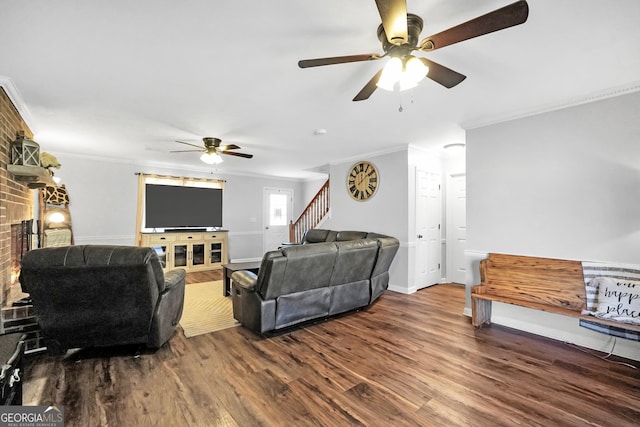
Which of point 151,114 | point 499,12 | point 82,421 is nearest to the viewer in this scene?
point 499,12

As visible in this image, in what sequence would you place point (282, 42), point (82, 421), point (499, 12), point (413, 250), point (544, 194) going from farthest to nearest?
point (413, 250) → point (544, 194) → point (282, 42) → point (82, 421) → point (499, 12)

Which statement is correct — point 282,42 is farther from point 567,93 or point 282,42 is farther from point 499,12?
point 567,93

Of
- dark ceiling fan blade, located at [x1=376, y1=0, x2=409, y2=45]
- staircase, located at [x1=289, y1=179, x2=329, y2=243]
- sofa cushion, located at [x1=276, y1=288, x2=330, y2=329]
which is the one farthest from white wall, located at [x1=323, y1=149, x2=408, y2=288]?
dark ceiling fan blade, located at [x1=376, y1=0, x2=409, y2=45]

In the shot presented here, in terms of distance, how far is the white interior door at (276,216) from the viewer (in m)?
8.10

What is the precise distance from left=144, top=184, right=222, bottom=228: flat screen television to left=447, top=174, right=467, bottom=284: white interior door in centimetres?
541

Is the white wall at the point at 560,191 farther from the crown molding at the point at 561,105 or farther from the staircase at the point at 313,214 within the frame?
the staircase at the point at 313,214

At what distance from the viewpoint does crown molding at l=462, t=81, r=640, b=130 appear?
8.33ft

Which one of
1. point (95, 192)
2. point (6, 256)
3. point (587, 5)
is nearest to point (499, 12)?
point (587, 5)

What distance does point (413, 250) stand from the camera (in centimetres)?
466

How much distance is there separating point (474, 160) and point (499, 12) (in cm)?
261

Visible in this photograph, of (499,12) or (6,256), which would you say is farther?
(6,256)

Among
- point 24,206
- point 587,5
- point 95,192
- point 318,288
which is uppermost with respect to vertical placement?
point 587,5

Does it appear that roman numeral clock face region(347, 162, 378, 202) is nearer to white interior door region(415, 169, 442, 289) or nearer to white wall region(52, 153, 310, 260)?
white interior door region(415, 169, 442, 289)

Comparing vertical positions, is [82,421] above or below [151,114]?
below
